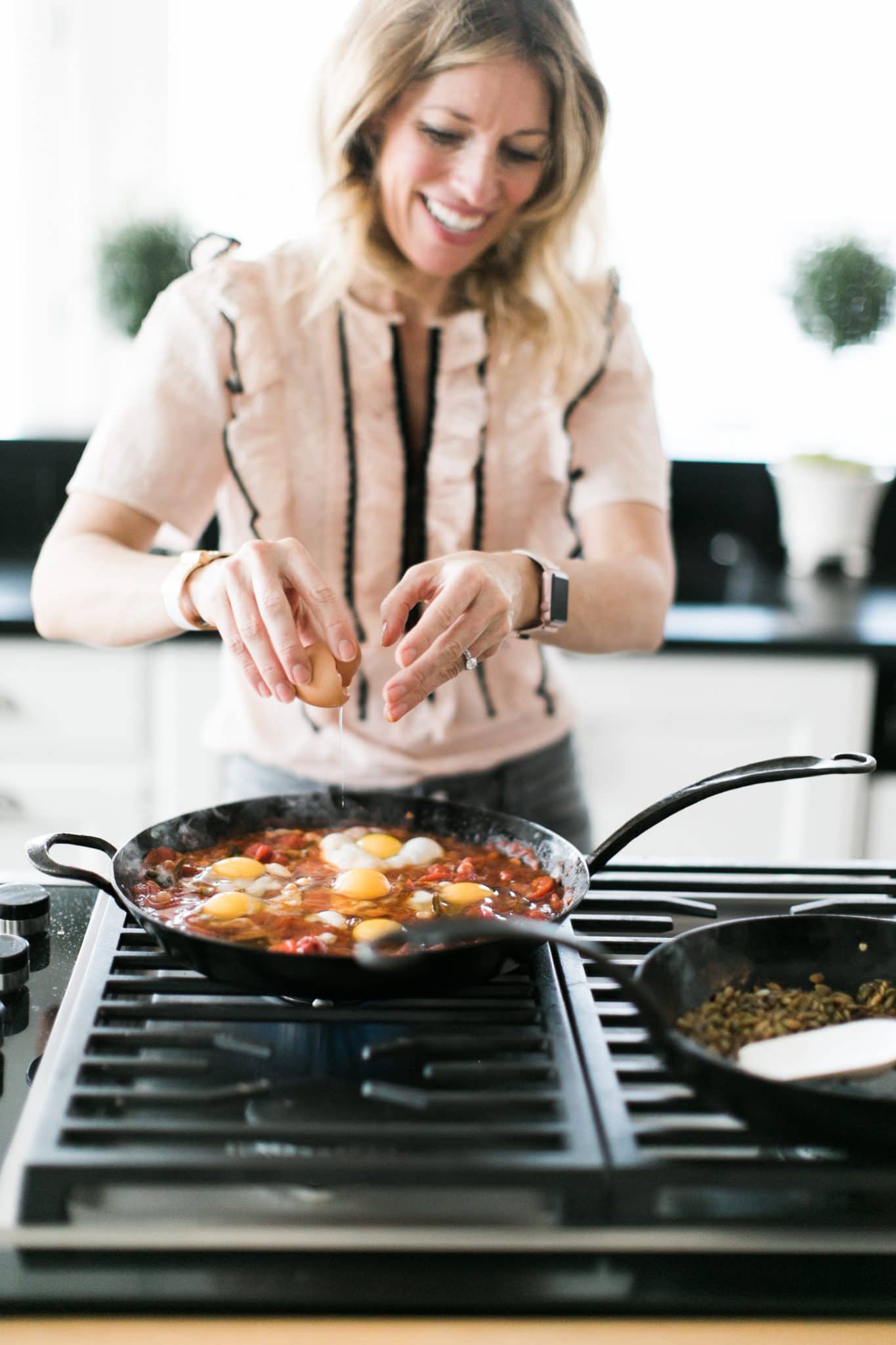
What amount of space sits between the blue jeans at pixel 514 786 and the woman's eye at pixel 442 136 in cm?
83

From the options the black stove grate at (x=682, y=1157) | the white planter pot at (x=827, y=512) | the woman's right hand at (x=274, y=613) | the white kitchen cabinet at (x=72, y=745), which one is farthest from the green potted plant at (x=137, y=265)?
the black stove grate at (x=682, y=1157)

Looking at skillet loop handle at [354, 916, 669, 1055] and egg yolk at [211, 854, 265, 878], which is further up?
skillet loop handle at [354, 916, 669, 1055]

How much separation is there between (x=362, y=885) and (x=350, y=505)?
0.73 metres

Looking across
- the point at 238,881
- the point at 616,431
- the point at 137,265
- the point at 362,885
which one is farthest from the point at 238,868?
the point at 137,265

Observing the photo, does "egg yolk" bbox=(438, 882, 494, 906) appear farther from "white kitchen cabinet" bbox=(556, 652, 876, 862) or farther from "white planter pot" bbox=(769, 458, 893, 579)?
"white planter pot" bbox=(769, 458, 893, 579)

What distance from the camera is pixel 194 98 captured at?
3.09 m

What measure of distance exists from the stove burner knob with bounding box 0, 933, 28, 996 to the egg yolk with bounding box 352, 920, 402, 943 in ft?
0.97

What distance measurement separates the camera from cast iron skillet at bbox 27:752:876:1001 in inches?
39.3

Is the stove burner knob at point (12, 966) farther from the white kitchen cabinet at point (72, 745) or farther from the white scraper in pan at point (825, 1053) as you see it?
the white kitchen cabinet at point (72, 745)

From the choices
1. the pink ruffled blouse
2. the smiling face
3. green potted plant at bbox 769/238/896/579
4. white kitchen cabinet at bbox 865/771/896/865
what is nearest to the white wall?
green potted plant at bbox 769/238/896/579

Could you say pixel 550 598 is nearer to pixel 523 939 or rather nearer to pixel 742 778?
pixel 742 778

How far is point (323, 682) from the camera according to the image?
129 centimetres

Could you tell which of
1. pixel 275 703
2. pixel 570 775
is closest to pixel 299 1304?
pixel 275 703

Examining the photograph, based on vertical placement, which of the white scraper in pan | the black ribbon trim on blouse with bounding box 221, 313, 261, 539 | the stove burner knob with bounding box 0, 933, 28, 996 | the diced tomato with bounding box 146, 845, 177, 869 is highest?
the black ribbon trim on blouse with bounding box 221, 313, 261, 539
